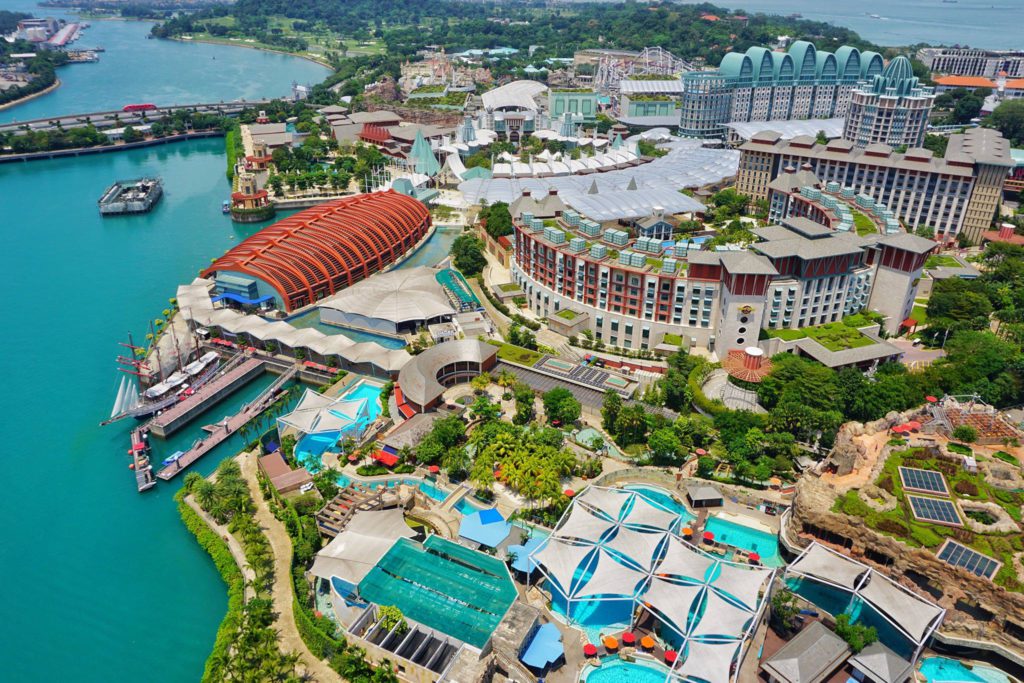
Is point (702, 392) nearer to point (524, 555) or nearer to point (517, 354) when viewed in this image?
point (517, 354)

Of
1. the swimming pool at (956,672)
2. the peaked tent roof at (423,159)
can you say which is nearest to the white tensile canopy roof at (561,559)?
the swimming pool at (956,672)

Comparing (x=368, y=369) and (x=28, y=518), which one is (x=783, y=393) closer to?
(x=368, y=369)

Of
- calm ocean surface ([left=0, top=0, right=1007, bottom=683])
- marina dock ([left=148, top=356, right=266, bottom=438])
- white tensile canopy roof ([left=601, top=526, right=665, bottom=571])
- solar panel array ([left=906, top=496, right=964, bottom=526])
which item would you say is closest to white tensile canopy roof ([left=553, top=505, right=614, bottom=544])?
white tensile canopy roof ([left=601, top=526, right=665, bottom=571])

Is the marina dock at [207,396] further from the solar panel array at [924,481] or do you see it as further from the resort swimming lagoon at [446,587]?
the solar panel array at [924,481]

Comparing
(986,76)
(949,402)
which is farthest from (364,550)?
(986,76)

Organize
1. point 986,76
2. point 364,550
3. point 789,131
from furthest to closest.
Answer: point 986,76 < point 789,131 < point 364,550

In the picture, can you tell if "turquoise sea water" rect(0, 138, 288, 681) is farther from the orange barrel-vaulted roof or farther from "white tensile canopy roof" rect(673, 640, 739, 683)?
"white tensile canopy roof" rect(673, 640, 739, 683)
